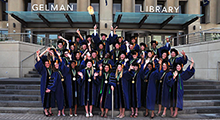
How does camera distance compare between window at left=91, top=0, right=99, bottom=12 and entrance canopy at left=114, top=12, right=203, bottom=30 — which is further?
window at left=91, top=0, right=99, bottom=12

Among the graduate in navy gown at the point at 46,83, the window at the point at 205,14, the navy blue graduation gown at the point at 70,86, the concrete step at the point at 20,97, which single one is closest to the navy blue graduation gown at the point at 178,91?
the navy blue graduation gown at the point at 70,86

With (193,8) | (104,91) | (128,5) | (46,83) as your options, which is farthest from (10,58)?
(193,8)

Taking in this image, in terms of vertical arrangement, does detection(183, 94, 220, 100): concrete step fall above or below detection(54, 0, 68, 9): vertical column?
below

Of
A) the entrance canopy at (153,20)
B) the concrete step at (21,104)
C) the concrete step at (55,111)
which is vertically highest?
the entrance canopy at (153,20)

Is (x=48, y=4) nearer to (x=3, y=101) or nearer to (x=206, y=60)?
(x=3, y=101)

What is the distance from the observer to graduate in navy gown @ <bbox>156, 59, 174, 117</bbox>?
6168mm

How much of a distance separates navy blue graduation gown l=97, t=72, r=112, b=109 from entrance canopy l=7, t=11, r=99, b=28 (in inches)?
403

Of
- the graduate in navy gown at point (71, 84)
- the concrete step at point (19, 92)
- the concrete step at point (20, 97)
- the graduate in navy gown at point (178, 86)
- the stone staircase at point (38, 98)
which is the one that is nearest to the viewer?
the graduate in navy gown at point (178, 86)

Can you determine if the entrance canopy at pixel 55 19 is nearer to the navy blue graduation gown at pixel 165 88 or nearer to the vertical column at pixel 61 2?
the vertical column at pixel 61 2

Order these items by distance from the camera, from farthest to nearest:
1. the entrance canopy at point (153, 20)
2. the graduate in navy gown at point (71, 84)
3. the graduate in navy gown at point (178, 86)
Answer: the entrance canopy at point (153, 20) → the graduate in navy gown at point (71, 84) → the graduate in navy gown at point (178, 86)

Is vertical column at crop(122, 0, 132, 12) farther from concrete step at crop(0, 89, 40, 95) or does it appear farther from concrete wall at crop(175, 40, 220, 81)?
concrete step at crop(0, 89, 40, 95)

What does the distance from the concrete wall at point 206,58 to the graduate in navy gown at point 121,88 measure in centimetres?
628

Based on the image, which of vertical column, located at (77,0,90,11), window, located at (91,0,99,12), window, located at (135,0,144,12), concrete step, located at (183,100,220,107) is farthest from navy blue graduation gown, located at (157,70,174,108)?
window, located at (91,0,99,12)

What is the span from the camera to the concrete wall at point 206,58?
32.3 ft
